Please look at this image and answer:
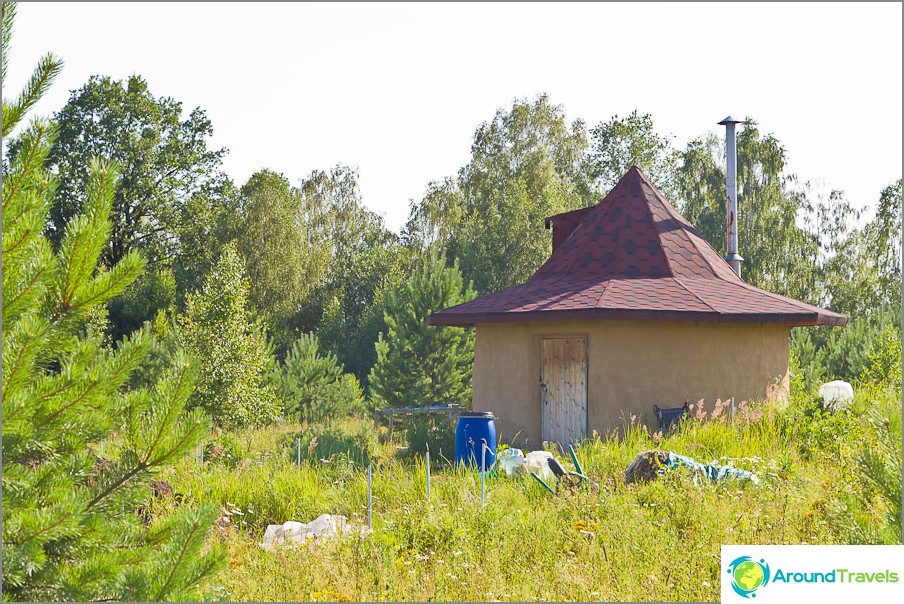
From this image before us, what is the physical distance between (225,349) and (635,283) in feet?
24.6

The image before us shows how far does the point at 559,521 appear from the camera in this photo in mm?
7242

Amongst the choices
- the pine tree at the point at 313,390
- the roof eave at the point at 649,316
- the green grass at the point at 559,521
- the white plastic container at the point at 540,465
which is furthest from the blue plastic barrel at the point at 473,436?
the pine tree at the point at 313,390

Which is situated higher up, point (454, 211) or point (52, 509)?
point (454, 211)

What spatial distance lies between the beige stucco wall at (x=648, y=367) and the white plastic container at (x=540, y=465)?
286 cm

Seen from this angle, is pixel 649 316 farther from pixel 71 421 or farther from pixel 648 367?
pixel 71 421

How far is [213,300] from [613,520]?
11.0 m

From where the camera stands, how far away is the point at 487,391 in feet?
46.8

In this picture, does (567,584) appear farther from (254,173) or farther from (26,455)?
(254,173)

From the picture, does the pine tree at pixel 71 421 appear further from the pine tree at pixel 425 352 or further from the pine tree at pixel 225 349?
the pine tree at pixel 425 352

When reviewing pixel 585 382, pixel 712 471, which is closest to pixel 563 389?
pixel 585 382

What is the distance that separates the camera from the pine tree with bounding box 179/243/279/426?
51.4ft

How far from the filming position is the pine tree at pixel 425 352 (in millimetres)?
21281

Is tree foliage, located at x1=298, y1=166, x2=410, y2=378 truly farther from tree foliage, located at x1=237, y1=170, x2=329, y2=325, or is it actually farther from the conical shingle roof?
the conical shingle roof

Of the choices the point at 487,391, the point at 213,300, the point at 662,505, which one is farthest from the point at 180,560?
the point at 213,300
